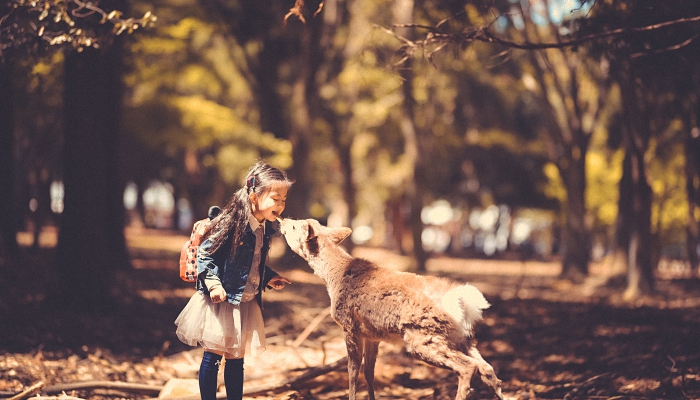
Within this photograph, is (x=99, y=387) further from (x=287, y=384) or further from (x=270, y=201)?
(x=270, y=201)

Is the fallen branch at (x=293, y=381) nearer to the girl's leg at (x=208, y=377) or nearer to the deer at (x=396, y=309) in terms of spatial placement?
the girl's leg at (x=208, y=377)

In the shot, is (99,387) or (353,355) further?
(99,387)

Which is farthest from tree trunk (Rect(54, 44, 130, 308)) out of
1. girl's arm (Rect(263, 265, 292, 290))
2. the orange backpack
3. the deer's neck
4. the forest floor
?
the deer's neck

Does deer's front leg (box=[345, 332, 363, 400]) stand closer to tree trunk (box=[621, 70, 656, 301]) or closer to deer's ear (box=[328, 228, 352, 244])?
deer's ear (box=[328, 228, 352, 244])

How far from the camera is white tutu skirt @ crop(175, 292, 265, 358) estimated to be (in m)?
4.40

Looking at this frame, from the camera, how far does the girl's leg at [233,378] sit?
4.64 metres

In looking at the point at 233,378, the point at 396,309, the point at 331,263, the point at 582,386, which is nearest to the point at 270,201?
the point at 331,263

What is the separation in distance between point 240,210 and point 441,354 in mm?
1697

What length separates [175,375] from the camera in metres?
6.87

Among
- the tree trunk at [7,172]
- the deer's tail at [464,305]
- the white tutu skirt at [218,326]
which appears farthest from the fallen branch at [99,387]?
the tree trunk at [7,172]

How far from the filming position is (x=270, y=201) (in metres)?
4.48

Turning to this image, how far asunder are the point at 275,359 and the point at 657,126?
12577mm

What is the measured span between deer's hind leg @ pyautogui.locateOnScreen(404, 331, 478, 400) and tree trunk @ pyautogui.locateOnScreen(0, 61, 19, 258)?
8366 millimetres

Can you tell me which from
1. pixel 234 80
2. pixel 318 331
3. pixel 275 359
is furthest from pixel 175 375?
pixel 234 80
